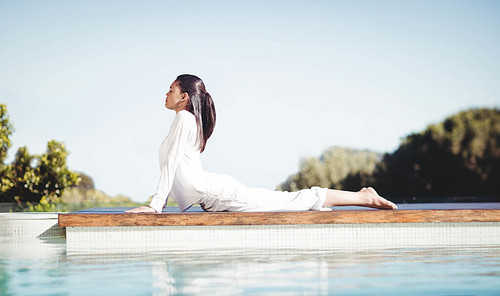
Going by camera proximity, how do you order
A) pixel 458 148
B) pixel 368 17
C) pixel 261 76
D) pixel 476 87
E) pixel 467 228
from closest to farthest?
pixel 467 228 → pixel 368 17 → pixel 458 148 → pixel 476 87 → pixel 261 76

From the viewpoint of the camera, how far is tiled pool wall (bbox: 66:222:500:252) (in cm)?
459

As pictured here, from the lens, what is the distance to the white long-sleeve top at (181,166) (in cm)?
452

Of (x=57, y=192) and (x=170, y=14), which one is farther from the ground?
(x=170, y=14)

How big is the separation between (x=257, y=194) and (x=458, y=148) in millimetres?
23011

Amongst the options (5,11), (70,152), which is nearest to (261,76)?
(5,11)

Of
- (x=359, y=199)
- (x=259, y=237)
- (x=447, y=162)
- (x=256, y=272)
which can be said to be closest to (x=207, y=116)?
(x=259, y=237)

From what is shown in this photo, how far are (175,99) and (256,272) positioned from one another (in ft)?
7.02

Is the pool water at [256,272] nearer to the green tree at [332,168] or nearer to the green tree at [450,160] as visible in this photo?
the green tree at [450,160]

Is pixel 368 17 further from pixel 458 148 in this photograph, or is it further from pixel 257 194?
pixel 257 194

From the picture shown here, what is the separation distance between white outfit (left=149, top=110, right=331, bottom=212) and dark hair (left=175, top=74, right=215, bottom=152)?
0.52 ft

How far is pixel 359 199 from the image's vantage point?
186 inches

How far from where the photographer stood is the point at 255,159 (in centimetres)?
2792

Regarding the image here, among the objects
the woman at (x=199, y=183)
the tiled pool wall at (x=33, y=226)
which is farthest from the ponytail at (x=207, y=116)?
the tiled pool wall at (x=33, y=226)

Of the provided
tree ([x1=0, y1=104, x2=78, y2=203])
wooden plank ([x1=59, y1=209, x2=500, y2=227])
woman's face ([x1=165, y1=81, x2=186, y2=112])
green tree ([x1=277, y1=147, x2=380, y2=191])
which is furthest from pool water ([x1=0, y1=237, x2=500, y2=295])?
green tree ([x1=277, y1=147, x2=380, y2=191])
